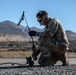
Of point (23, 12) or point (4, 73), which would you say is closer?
point (4, 73)

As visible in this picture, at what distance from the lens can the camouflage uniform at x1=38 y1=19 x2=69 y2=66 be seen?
1016 cm

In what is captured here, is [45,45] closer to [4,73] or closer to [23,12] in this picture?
[23,12]

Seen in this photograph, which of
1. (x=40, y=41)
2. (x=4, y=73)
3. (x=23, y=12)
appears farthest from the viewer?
(x=23, y=12)

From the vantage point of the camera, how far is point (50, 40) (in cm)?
1021

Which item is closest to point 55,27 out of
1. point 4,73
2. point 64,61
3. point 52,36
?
point 52,36

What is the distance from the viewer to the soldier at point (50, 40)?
33.3ft

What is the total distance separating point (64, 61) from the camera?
10.4 meters

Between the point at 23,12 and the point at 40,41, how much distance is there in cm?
128

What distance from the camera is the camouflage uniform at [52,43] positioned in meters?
10.2

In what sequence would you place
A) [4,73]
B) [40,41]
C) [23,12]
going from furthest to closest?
[23,12], [40,41], [4,73]

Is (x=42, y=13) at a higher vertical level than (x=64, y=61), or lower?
higher

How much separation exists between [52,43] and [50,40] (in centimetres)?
9

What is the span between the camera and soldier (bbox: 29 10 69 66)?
10.2 m

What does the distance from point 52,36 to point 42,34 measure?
0.28 m
